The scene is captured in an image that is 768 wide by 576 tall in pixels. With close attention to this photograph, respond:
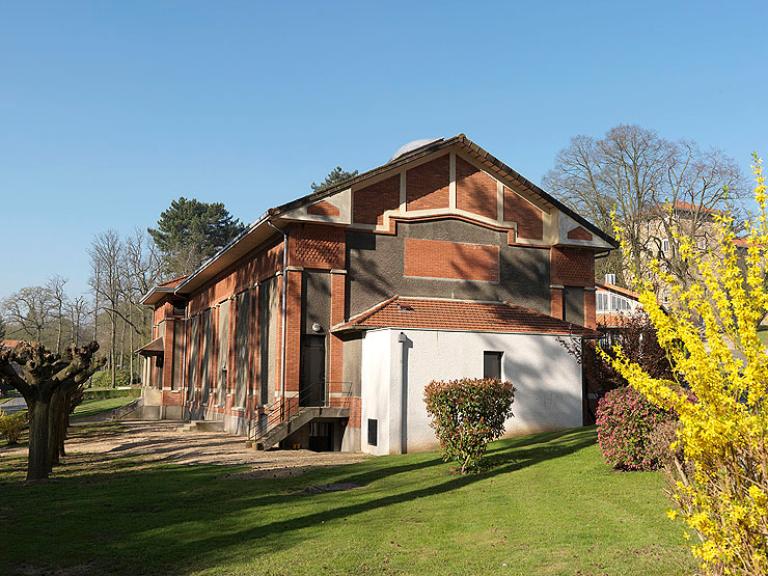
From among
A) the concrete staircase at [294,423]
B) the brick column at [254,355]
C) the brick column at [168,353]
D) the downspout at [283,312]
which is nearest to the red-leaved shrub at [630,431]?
the concrete staircase at [294,423]

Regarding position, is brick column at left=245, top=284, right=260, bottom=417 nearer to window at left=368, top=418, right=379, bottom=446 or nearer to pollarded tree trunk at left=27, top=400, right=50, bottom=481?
window at left=368, top=418, right=379, bottom=446

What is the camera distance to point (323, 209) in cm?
2328

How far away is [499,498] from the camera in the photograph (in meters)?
12.5

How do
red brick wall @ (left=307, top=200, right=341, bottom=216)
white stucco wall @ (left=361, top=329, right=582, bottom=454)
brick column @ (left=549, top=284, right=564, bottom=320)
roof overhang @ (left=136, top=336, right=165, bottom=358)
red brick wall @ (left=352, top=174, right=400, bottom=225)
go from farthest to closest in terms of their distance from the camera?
roof overhang @ (left=136, top=336, right=165, bottom=358)
brick column @ (left=549, top=284, right=564, bottom=320)
red brick wall @ (left=352, top=174, right=400, bottom=225)
red brick wall @ (left=307, top=200, right=341, bottom=216)
white stucco wall @ (left=361, top=329, right=582, bottom=454)

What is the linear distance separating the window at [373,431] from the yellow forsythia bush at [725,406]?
15132 millimetres

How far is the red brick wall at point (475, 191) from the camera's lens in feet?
83.7

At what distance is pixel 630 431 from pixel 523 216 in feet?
45.3

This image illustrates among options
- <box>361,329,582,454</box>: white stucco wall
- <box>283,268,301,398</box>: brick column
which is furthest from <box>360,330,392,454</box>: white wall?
<box>283,268,301,398</box>: brick column

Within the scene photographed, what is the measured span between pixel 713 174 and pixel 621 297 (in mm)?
8805

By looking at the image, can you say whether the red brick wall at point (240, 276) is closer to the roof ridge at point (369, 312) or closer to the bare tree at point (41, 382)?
the roof ridge at point (369, 312)

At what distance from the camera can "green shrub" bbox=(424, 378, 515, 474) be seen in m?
15.4

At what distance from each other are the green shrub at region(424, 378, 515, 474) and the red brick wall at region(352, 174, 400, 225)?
9734 mm

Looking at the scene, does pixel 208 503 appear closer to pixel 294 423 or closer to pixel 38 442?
pixel 38 442

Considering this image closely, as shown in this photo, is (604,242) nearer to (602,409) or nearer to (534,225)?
(534,225)
